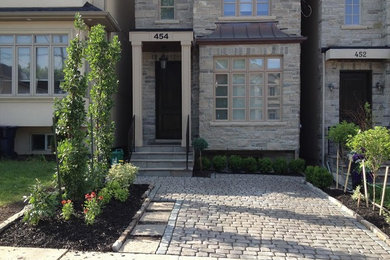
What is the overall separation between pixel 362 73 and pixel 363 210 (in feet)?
22.2

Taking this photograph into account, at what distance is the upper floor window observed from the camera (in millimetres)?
11789

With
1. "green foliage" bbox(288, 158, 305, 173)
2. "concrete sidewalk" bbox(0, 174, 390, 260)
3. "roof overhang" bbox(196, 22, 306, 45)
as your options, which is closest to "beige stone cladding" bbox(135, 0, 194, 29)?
"roof overhang" bbox(196, 22, 306, 45)

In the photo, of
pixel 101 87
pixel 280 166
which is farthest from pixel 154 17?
pixel 280 166

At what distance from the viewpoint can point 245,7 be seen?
11.8 m

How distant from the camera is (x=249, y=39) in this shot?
10969 mm

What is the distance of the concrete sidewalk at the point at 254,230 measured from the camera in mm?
4434

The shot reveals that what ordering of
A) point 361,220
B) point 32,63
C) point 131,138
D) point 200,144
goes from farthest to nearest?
point 32,63 → point 131,138 → point 200,144 → point 361,220

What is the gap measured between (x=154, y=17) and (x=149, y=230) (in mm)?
8544

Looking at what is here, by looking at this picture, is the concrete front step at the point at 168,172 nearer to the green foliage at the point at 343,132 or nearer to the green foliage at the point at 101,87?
the green foliage at the point at 101,87

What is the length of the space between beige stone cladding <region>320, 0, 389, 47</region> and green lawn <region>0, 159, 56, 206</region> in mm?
8943

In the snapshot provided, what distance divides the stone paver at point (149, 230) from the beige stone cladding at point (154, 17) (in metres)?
8.15

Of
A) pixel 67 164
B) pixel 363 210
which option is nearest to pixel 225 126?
pixel 363 210

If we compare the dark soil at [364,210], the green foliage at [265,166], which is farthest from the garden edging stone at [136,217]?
the green foliage at [265,166]

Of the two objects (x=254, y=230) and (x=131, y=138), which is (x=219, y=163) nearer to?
(x=131, y=138)
